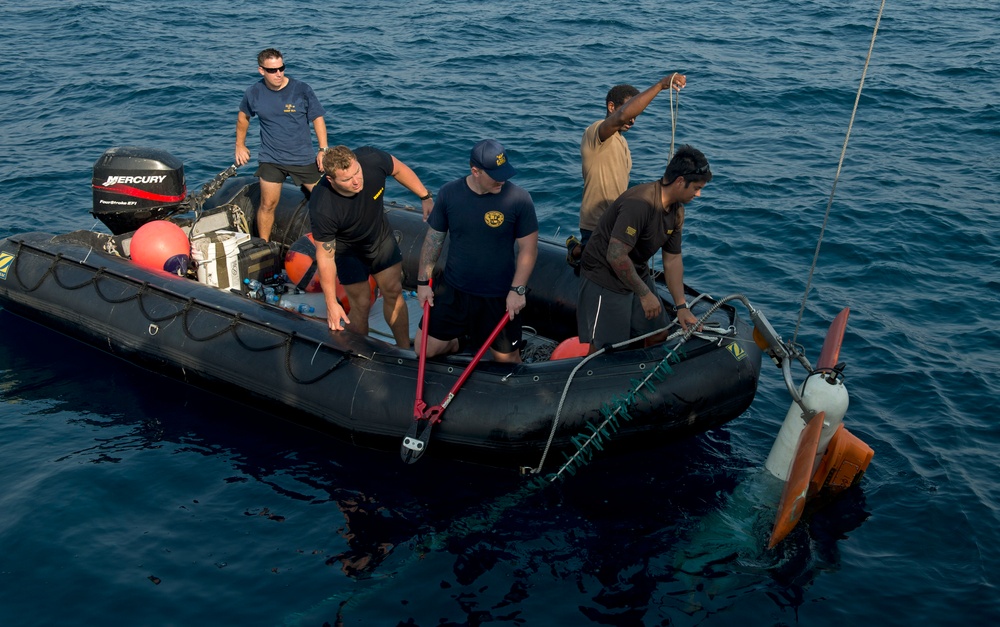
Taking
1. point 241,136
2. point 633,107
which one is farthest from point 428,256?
point 241,136

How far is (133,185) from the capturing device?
8477 millimetres

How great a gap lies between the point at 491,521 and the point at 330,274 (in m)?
2.03

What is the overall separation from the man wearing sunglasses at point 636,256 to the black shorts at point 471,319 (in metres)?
0.53

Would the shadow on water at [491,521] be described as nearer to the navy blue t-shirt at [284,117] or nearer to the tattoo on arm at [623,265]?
the tattoo on arm at [623,265]

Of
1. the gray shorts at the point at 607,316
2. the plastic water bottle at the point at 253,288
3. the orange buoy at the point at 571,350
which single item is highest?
the gray shorts at the point at 607,316

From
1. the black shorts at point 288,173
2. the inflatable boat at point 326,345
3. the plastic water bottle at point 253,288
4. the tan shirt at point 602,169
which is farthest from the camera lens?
the black shorts at point 288,173

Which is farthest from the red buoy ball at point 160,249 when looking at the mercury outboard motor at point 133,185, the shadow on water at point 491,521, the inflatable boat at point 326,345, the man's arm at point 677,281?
the man's arm at point 677,281

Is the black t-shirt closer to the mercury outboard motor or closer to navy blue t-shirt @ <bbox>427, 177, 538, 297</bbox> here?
navy blue t-shirt @ <bbox>427, 177, 538, 297</bbox>

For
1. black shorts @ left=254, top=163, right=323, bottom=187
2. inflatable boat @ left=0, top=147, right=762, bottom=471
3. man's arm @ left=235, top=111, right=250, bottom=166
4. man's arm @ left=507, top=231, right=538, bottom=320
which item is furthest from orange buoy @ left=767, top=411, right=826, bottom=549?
man's arm @ left=235, top=111, right=250, bottom=166

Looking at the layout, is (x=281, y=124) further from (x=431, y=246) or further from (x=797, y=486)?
(x=797, y=486)

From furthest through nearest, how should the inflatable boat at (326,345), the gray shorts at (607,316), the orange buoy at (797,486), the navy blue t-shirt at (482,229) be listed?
the inflatable boat at (326,345) → the gray shorts at (607,316) → the navy blue t-shirt at (482,229) → the orange buoy at (797,486)

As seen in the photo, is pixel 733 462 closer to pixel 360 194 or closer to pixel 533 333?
pixel 533 333

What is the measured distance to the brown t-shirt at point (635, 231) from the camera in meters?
5.64

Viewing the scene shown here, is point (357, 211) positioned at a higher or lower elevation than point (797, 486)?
higher
